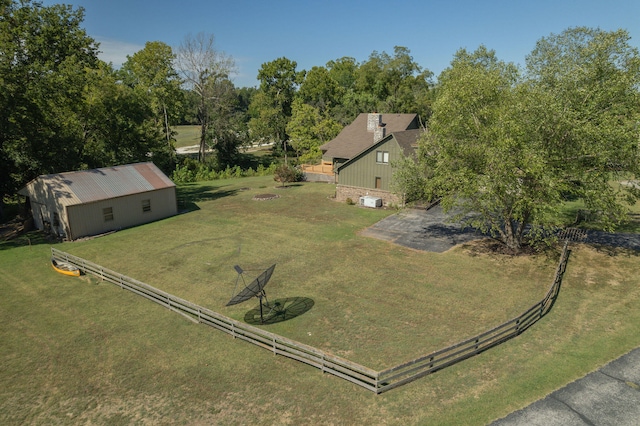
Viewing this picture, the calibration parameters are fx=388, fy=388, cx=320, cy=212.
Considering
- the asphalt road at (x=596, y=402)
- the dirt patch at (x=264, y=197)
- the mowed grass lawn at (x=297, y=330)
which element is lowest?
the asphalt road at (x=596, y=402)

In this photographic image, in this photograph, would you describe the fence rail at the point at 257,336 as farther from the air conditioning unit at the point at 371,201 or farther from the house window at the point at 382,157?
the house window at the point at 382,157

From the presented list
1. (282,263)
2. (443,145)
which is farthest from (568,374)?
(282,263)

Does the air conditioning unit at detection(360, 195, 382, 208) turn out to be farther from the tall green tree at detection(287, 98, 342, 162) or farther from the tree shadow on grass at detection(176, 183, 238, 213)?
the tall green tree at detection(287, 98, 342, 162)

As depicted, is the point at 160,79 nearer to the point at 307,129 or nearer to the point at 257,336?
the point at 307,129

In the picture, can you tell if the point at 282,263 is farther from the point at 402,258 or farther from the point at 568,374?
the point at 568,374

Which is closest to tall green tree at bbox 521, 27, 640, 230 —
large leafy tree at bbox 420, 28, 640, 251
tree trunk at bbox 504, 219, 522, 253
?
large leafy tree at bbox 420, 28, 640, 251

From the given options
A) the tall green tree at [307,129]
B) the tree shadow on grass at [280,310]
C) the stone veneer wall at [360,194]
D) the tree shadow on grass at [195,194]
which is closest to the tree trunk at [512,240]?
the stone veneer wall at [360,194]

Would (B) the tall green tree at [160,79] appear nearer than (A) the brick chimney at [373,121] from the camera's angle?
No
